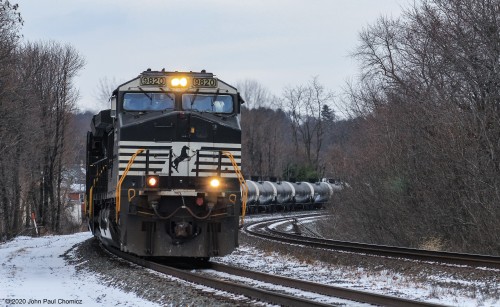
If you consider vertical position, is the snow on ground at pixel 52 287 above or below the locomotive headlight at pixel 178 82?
below

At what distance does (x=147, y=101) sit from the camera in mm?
15602

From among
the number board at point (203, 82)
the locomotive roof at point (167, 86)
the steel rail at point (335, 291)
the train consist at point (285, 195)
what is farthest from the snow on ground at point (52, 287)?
the train consist at point (285, 195)

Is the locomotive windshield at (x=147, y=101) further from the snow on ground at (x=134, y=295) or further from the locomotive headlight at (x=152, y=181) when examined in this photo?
the snow on ground at (x=134, y=295)

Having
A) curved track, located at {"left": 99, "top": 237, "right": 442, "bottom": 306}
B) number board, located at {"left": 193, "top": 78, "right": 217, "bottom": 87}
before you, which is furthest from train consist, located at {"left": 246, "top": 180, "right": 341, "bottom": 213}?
curved track, located at {"left": 99, "top": 237, "right": 442, "bottom": 306}

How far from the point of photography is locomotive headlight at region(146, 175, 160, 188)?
14.7 m

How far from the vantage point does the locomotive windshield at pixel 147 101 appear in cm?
1552

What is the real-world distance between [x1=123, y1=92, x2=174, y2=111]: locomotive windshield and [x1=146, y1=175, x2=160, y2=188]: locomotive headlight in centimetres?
156

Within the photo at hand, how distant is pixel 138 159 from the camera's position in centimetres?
1495

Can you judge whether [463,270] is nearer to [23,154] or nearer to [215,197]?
[215,197]

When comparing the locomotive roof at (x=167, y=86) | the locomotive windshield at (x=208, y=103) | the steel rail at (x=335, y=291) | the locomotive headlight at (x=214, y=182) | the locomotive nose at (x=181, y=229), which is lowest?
the steel rail at (x=335, y=291)

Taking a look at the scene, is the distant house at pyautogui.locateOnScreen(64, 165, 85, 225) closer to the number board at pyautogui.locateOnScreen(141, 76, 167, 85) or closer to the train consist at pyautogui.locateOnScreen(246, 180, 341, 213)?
the train consist at pyautogui.locateOnScreen(246, 180, 341, 213)

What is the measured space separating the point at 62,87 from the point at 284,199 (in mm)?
18584

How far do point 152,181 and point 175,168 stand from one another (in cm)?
55

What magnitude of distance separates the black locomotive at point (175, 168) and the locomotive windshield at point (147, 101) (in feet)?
0.07
